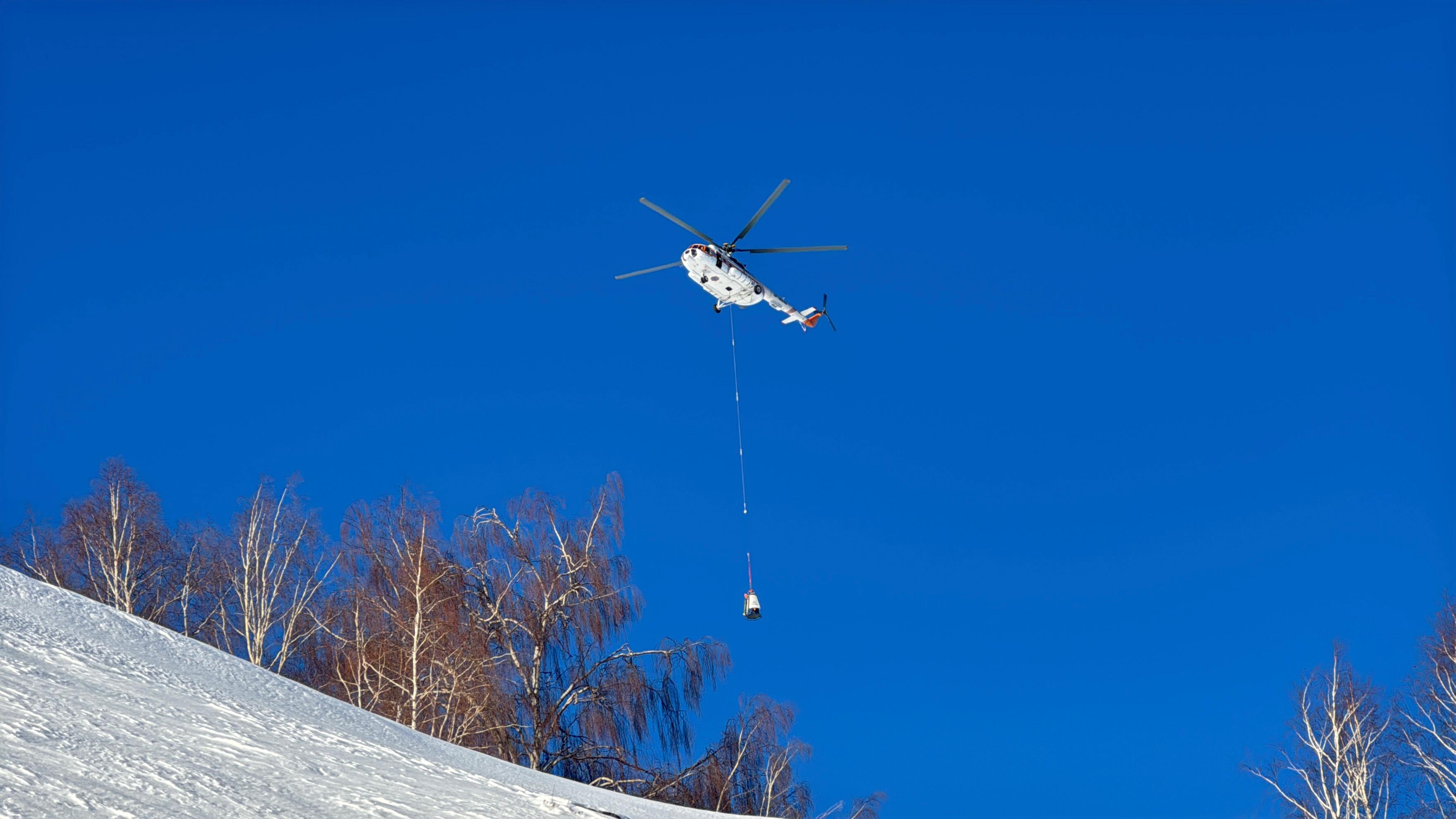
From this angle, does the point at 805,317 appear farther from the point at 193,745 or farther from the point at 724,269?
the point at 193,745

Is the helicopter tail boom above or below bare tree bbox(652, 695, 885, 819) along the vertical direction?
above

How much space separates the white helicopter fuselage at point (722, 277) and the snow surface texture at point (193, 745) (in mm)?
Result: 9605

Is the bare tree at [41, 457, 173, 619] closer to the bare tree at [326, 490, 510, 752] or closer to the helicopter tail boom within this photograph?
the bare tree at [326, 490, 510, 752]

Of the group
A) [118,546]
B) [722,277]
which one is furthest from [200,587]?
[722,277]

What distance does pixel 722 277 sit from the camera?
21641 mm

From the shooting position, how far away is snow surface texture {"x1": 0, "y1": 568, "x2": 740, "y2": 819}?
28.3ft

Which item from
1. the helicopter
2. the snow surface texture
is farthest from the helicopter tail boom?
the snow surface texture

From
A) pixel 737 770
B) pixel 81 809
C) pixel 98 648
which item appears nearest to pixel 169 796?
pixel 81 809

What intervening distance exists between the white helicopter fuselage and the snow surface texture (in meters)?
9.60

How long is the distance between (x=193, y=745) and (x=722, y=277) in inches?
522

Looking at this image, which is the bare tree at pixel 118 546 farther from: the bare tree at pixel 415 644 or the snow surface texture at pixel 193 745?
the snow surface texture at pixel 193 745

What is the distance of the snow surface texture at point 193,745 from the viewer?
28.3 ft

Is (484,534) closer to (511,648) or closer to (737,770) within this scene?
(511,648)

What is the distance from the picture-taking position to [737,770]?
23.5 meters
